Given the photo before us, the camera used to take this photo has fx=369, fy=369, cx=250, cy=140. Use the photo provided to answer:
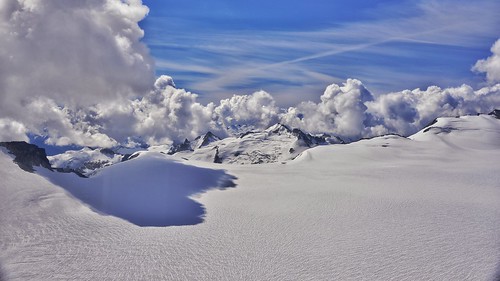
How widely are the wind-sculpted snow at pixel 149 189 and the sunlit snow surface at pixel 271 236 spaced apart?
5.74 ft

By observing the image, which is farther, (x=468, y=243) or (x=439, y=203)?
(x=439, y=203)

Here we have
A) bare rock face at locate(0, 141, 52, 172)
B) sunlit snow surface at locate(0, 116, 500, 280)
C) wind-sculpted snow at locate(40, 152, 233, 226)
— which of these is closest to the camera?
sunlit snow surface at locate(0, 116, 500, 280)

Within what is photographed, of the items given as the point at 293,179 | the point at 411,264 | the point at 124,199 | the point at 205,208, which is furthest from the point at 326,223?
the point at 293,179

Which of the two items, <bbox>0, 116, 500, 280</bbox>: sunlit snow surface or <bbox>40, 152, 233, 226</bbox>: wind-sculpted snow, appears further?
<bbox>40, 152, 233, 226</bbox>: wind-sculpted snow

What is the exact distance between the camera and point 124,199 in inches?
2137

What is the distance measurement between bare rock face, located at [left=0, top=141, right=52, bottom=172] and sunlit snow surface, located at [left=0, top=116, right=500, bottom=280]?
3419mm

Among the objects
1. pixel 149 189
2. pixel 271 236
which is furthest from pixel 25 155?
pixel 271 236

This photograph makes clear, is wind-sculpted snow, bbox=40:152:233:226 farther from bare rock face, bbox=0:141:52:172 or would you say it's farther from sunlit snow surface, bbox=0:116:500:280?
bare rock face, bbox=0:141:52:172

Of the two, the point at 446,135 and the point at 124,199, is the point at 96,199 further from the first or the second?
the point at 446,135

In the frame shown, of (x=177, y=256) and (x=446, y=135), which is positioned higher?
(x=446, y=135)

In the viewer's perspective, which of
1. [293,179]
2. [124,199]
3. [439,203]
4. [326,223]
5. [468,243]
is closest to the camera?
[468,243]

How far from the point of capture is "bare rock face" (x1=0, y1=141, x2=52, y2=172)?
191ft

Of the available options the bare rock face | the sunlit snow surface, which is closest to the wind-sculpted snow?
the sunlit snow surface

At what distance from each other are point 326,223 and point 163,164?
46044 mm
